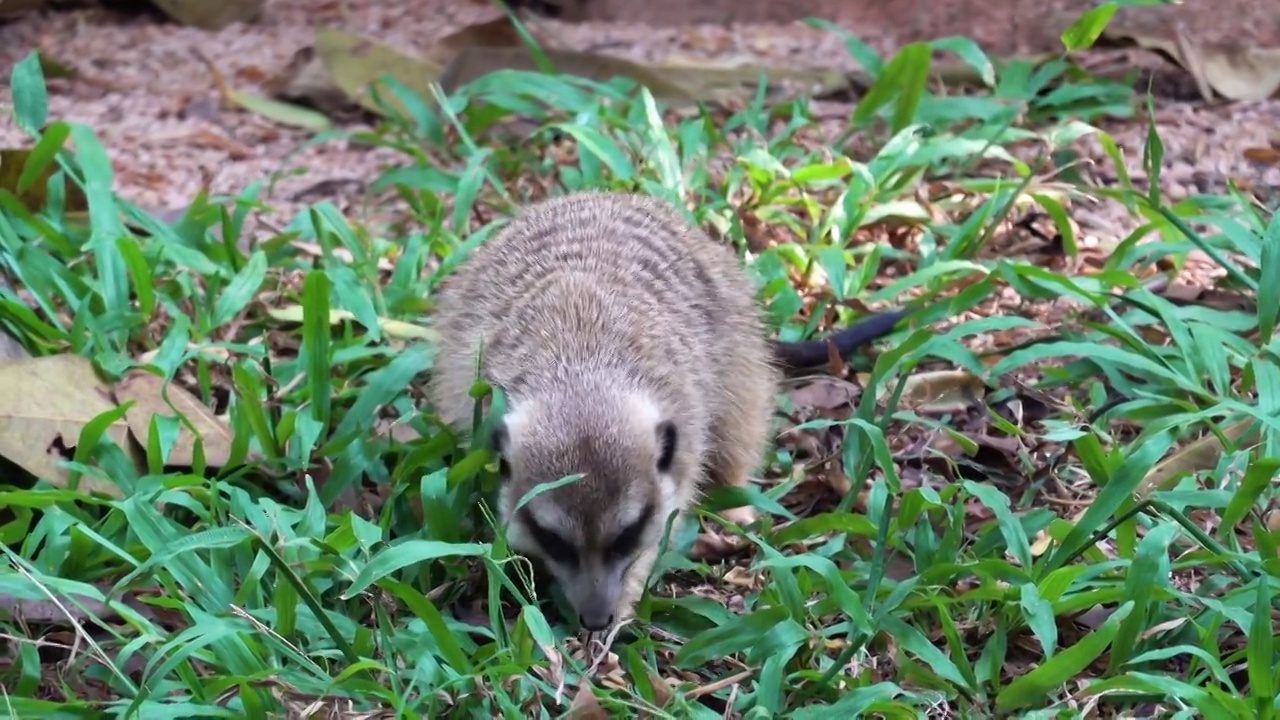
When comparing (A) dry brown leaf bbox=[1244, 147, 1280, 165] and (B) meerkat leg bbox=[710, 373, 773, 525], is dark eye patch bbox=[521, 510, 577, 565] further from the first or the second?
(A) dry brown leaf bbox=[1244, 147, 1280, 165]

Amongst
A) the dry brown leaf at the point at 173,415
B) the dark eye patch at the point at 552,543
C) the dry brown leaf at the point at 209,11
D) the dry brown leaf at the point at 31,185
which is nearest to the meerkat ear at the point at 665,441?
the dark eye patch at the point at 552,543

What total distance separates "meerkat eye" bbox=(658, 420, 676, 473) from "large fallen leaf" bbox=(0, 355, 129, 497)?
1.01 meters

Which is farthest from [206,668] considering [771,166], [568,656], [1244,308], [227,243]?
[1244,308]

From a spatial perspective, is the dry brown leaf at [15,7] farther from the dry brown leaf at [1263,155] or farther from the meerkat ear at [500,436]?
the dry brown leaf at [1263,155]

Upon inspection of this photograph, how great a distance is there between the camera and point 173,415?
8.80 ft

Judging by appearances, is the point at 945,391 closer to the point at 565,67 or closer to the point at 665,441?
the point at 665,441

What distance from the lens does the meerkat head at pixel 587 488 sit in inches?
87.0

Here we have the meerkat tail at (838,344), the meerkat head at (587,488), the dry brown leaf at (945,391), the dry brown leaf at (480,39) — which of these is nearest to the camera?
the meerkat head at (587,488)

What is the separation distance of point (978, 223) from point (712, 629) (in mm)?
1593

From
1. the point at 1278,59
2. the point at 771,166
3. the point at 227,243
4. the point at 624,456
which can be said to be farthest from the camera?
the point at 1278,59

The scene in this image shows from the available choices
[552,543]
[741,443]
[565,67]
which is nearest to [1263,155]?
[741,443]

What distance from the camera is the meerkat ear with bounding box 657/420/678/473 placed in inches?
93.3

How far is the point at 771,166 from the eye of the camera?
3545 millimetres

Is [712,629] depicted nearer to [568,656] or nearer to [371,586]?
[568,656]
